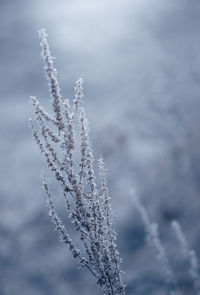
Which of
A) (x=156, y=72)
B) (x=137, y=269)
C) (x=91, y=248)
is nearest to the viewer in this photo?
(x=91, y=248)

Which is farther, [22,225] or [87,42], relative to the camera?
[87,42]

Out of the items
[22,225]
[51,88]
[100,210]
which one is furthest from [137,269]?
[51,88]

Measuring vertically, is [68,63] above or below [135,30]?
below

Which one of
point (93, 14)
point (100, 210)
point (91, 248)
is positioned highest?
point (93, 14)

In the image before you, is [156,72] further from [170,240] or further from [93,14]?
[170,240]

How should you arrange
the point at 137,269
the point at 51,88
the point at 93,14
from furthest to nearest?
the point at 93,14 → the point at 137,269 → the point at 51,88

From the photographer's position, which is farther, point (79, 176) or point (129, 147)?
point (129, 147)

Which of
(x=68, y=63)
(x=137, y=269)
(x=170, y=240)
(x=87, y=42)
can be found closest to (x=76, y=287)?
(x=137, y=269)
